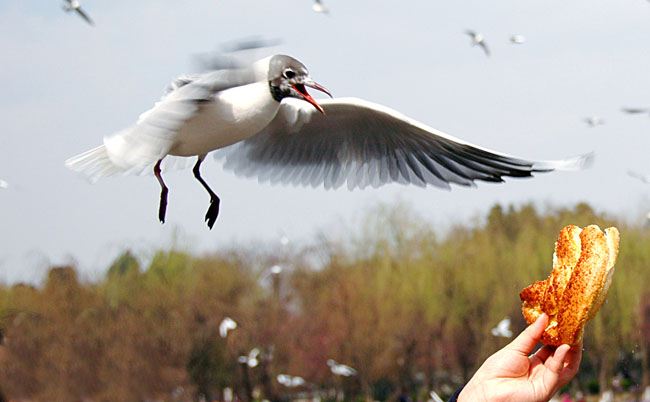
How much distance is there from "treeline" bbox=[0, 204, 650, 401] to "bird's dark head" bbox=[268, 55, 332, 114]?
8564 millimetres

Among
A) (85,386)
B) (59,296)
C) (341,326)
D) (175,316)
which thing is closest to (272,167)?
(85,386)

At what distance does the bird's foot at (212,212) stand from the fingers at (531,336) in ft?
1.15

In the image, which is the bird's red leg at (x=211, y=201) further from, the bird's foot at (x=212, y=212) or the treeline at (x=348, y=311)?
the treeline at (x=348, y=311)

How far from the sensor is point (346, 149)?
1611 millimetres

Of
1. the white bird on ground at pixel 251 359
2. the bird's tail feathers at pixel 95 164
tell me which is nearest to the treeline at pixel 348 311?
the white bird on ground at pixel 251 359

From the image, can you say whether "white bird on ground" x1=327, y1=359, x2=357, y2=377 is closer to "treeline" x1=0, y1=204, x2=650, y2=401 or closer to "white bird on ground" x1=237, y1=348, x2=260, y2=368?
"treeline" x1=0, y1=204, x2=650, y2=401

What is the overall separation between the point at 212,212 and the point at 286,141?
0.67m

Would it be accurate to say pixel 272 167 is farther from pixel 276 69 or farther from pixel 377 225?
pixel 377 225

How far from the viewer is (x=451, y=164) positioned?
4.55 ft

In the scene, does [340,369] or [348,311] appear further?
[348,311]

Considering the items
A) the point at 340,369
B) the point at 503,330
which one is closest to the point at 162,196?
the point at 503,330

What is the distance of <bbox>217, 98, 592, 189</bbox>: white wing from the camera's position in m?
1.43

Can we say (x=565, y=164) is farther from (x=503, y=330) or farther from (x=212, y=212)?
(x=503, y=330)

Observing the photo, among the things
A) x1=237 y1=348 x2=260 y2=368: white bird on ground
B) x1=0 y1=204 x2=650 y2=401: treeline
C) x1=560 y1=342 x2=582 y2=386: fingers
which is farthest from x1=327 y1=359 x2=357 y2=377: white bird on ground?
x1=560 y1=342 x2=582 y2=386: fingers
